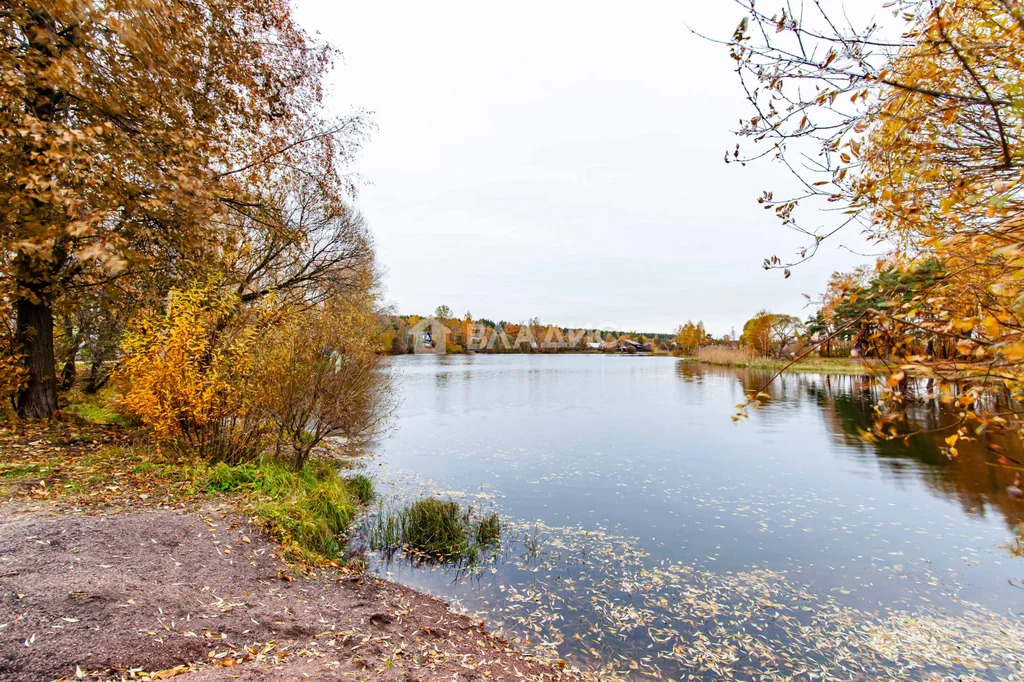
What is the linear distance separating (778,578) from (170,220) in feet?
36.4

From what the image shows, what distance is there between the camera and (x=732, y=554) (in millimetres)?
7992

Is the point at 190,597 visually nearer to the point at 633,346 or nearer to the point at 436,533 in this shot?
the point at 436,533

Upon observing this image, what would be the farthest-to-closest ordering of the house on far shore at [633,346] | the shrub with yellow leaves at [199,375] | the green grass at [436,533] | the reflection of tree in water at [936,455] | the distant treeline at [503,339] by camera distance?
1. the house on far shore at [633,346]
2. the distant treeline at [503,339]
3. the reflection of tree in water at [936,455]
4. the shrub with yellow leaves at [199,375]
5. the green grass at [436,533]

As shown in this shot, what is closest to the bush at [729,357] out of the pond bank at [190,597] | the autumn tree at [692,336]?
the autumn tree at [692,336]

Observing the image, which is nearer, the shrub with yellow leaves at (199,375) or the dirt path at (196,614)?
the dirt path at (196,614)

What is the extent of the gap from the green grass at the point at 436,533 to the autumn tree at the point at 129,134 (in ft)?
17.2

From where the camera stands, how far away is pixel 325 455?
41.8ft

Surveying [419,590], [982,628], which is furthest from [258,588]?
[982,628]

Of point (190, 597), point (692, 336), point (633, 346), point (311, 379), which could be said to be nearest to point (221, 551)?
point (190, 597)

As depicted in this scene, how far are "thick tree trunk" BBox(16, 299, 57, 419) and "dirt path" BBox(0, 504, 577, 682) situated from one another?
196 inches

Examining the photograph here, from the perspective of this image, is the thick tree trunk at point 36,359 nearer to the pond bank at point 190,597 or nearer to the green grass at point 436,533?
the pond bank at point 190,597

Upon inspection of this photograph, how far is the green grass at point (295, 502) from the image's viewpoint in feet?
22.7

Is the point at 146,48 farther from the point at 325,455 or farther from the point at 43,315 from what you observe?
the point at 325,455

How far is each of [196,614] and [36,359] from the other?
27.7 feet
